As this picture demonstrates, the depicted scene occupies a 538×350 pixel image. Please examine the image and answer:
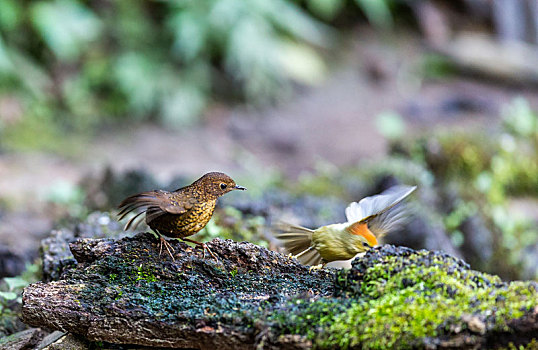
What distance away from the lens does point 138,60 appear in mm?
11469

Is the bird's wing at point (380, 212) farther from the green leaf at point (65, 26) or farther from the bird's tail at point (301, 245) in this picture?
the green leaf at point (65, 26)

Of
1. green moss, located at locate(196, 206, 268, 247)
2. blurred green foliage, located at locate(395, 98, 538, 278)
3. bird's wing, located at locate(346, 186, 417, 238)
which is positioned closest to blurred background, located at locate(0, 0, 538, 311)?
blurred green foliage, located at locate(395, 98, 538, 278)

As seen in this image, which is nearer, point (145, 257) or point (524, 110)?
point (145, 257)

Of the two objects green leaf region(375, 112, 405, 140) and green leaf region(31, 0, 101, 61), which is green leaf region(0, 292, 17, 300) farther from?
green leaf region(375, 112, 405, 140)

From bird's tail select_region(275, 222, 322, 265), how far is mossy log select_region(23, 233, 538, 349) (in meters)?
0.17

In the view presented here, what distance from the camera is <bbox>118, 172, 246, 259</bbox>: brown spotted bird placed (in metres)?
2.31

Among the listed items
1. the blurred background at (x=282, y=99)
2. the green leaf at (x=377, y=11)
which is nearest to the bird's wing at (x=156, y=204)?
the blurred background at (x=282, y=99)

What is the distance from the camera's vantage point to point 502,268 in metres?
5.75

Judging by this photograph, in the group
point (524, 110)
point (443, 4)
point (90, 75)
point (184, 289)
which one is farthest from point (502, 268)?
point (443, 4)

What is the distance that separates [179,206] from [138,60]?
9692 millimetres

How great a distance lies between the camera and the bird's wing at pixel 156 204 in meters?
2.30

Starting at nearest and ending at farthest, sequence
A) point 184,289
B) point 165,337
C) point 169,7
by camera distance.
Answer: point 165,337 < point 184,289 < point 169,7

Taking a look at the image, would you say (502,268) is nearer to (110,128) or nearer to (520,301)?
(520,301)

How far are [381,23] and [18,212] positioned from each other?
10.1 metres
